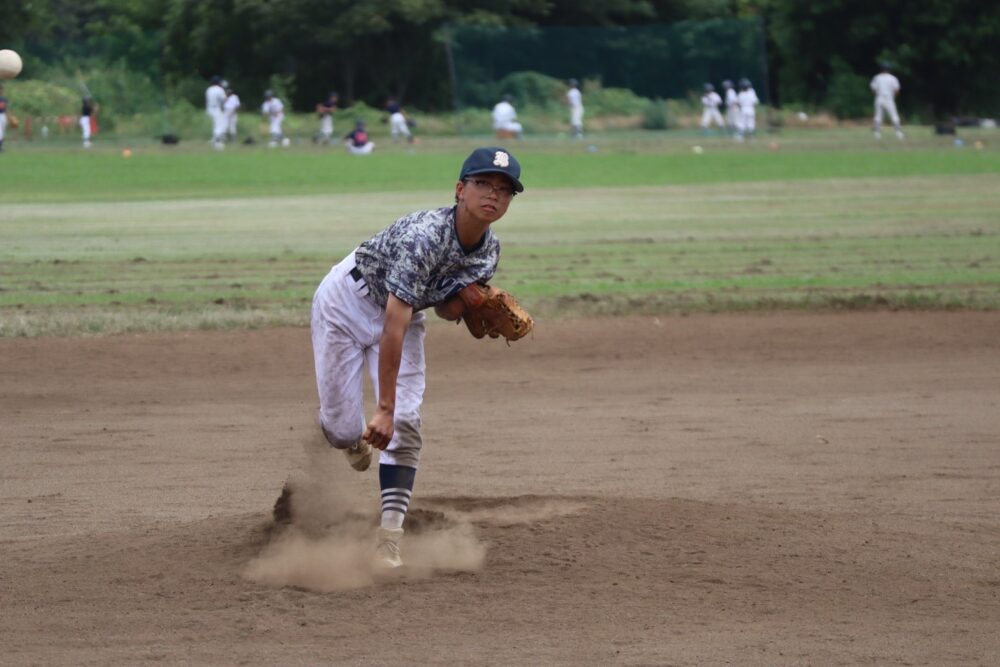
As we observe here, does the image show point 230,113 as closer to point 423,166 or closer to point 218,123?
point 218,123

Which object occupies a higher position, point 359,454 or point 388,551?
point 359,454

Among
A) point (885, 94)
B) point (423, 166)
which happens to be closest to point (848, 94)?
point (885, 94)

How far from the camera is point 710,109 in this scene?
4231 centimetres

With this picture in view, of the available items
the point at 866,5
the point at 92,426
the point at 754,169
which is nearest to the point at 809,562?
the point at 92,426

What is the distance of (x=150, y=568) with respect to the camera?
6.02 m

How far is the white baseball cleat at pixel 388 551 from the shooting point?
5961 mm

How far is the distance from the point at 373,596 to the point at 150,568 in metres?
1.01

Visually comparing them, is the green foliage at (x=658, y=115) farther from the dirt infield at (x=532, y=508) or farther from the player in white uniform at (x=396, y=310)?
the player in white uniform at (x=396, y=310)

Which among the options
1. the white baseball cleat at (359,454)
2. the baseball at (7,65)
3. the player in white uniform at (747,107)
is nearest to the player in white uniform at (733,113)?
the player in white uniform at (747,107)

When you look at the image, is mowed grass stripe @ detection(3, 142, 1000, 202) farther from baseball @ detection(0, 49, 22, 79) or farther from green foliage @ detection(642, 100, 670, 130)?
baseball @ detection(0, 49, 22, 79)

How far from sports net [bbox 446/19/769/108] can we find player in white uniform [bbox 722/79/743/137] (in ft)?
4.16

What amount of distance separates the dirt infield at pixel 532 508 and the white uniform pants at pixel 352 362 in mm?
572

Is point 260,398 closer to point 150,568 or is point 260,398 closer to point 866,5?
point 150,568

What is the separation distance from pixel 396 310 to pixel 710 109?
38.0 meters
